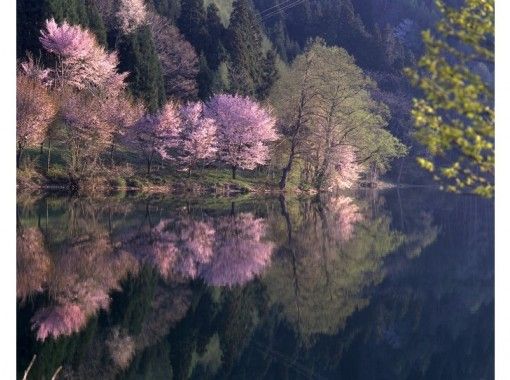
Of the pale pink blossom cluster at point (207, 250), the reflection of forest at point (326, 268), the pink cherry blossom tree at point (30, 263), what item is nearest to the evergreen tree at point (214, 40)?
the reflection of forest at point (326, 268)

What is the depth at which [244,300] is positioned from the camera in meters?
18.8

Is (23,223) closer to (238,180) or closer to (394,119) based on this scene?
(238,180)

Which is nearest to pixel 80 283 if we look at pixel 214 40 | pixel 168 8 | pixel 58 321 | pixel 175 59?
pixel 58 321

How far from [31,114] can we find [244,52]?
40393 millimetres

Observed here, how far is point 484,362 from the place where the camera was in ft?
47.4

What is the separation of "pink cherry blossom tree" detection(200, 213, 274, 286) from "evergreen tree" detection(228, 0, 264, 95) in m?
44.3

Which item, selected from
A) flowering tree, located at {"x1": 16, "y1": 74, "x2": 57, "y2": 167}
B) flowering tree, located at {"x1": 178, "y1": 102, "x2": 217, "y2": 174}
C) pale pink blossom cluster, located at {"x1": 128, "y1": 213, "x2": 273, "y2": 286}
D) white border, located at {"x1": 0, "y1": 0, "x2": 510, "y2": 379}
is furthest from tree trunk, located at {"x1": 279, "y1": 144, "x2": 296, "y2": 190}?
white border, located at {"x1": 0, "y1": 0, "x2": 510, "y2": 379}

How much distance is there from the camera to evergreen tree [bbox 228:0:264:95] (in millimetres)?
77400

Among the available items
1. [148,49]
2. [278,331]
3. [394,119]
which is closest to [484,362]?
[278,331]

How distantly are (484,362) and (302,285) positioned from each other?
7286mm

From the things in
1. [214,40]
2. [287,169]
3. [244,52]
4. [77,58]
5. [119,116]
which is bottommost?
[287,169]

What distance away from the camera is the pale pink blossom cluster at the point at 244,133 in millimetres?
59062

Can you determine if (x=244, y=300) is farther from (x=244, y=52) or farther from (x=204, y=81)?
(x=244, y=52)
